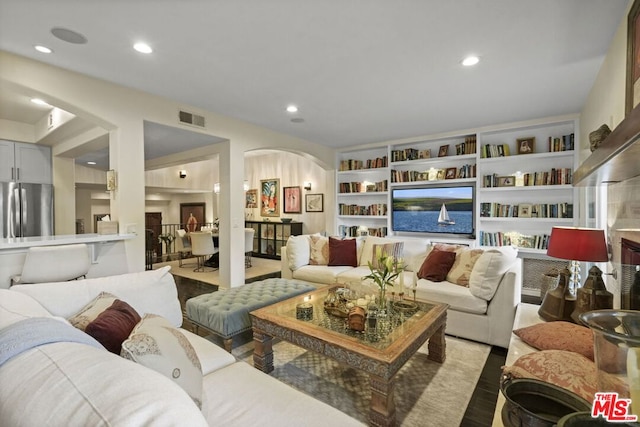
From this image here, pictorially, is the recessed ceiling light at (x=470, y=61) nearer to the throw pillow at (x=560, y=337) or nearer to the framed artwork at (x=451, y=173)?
the throw pillow at (x=560, y=337)

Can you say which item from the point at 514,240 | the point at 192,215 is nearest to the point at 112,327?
the point at 514,240

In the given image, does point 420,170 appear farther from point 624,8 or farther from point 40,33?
point 40,33

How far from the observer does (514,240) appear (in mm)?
4684

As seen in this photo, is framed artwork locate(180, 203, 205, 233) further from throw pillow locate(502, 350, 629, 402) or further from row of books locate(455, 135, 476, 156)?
throw pillow locate(502, 350, 629, 402)

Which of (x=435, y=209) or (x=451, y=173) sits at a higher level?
(x=451, y=173)

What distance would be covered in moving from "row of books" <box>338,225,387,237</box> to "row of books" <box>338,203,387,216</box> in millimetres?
316

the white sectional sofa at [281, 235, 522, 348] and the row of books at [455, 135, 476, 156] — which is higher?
the row of books at [455, 135, 476, 156]

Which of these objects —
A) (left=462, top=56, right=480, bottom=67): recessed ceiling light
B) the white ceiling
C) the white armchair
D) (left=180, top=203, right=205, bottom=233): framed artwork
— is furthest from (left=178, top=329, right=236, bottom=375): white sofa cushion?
(left=180, top=203, right=205, bottom=233): framed artwork

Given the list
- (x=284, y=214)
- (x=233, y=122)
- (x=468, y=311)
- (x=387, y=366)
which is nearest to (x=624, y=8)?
(x=468, y=311)

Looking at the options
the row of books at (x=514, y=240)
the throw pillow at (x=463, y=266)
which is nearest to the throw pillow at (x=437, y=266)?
the throw pillow at (x=463, y=266)

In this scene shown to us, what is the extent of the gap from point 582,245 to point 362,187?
14.7 feet

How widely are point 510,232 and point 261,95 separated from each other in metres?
4.39

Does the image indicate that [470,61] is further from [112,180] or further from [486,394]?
[112,180]

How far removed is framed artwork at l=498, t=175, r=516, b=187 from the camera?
470 cm
